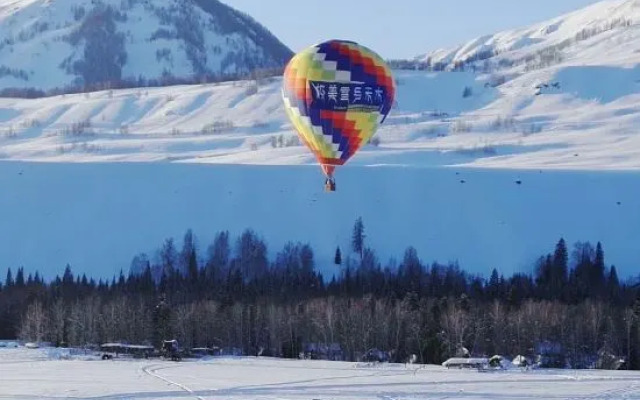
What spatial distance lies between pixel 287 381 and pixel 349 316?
56.1ft

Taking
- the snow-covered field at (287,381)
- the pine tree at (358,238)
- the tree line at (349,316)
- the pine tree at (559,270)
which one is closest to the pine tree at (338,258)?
the pine tree at (358,238)

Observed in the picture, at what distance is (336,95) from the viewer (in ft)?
123

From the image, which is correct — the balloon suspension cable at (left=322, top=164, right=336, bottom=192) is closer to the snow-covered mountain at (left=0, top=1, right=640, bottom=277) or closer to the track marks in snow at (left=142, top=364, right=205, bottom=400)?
the track marks in snow at (left=142, top=364, right=205, bottom=400)

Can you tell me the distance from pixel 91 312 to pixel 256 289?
12.2m

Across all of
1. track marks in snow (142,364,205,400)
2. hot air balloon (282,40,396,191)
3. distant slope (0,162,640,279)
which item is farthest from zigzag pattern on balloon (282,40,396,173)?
distant slope (0,162,640,279)

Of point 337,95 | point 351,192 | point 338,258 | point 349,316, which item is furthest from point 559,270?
point 337,95

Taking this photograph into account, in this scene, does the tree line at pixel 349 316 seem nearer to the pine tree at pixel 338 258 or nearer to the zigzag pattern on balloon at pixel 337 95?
the zigzag pattern on balloon at pixel 337 95

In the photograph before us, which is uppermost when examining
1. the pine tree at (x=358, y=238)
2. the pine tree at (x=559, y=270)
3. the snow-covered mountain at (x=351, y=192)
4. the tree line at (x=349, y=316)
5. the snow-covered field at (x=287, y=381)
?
the snow-covered mountain at (x=351, y=192)

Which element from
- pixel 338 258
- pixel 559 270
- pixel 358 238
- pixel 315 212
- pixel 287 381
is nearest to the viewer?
pixel 287 381

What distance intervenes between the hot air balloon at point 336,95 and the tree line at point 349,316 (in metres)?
12.4

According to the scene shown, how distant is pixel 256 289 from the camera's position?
65.3m

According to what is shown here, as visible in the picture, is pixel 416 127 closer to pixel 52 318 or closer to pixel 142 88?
pixel 142 88

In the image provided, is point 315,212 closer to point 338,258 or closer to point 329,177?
point 338,258

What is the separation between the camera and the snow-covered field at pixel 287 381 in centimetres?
3127
